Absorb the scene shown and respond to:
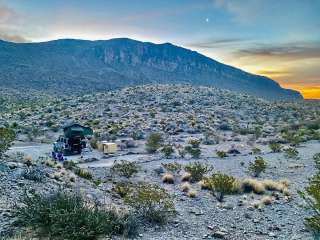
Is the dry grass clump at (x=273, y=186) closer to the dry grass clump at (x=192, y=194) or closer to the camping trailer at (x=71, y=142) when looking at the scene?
the dry grass clump at (x=192, y=194)

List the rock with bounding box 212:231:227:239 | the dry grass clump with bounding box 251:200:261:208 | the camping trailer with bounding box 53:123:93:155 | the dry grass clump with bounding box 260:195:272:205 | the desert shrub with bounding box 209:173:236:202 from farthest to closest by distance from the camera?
the camping trailer with bounding box 53:123:93:155 < the desert shrub with bounding box 209:173:236:202 < the dry grass clump with bounding box 260:195:272:205 < the dry grass clump with bounding box 251:200:261:208 < the rock with bounding box 212:231:227:239

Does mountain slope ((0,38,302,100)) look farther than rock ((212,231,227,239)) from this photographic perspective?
Yes

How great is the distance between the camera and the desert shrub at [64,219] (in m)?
11.4

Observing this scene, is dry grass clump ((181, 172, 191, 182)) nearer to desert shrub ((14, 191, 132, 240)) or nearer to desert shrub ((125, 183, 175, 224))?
desert shrub ((125, 183, 175, 224))

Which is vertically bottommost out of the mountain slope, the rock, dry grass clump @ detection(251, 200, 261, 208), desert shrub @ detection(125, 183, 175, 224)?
dry grass clump @ detection(251, 200, 261, 208)

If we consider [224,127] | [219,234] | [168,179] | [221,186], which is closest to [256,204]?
[221,186]

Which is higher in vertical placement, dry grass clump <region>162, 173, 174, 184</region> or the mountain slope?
the mountain slope

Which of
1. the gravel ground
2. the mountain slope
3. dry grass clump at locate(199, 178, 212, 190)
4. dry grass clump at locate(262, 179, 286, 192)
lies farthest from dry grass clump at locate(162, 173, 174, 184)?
the mountain slope

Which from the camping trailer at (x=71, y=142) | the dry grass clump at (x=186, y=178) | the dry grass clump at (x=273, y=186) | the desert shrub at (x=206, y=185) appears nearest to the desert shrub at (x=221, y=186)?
the desert shrub at (x=206, y=185)

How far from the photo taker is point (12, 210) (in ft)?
43.4

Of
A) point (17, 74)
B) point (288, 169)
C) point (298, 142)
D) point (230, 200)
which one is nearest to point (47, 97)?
point (17, 74)

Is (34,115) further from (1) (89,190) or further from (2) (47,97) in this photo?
(1) (89,190)

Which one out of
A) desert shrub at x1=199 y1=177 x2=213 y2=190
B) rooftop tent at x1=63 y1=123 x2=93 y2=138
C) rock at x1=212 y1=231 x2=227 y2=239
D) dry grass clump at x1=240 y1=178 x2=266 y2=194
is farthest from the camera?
rooftop tent at x1=63 y1=123 x2=93 y2=138

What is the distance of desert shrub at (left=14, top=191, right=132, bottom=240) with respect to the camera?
11.4m
